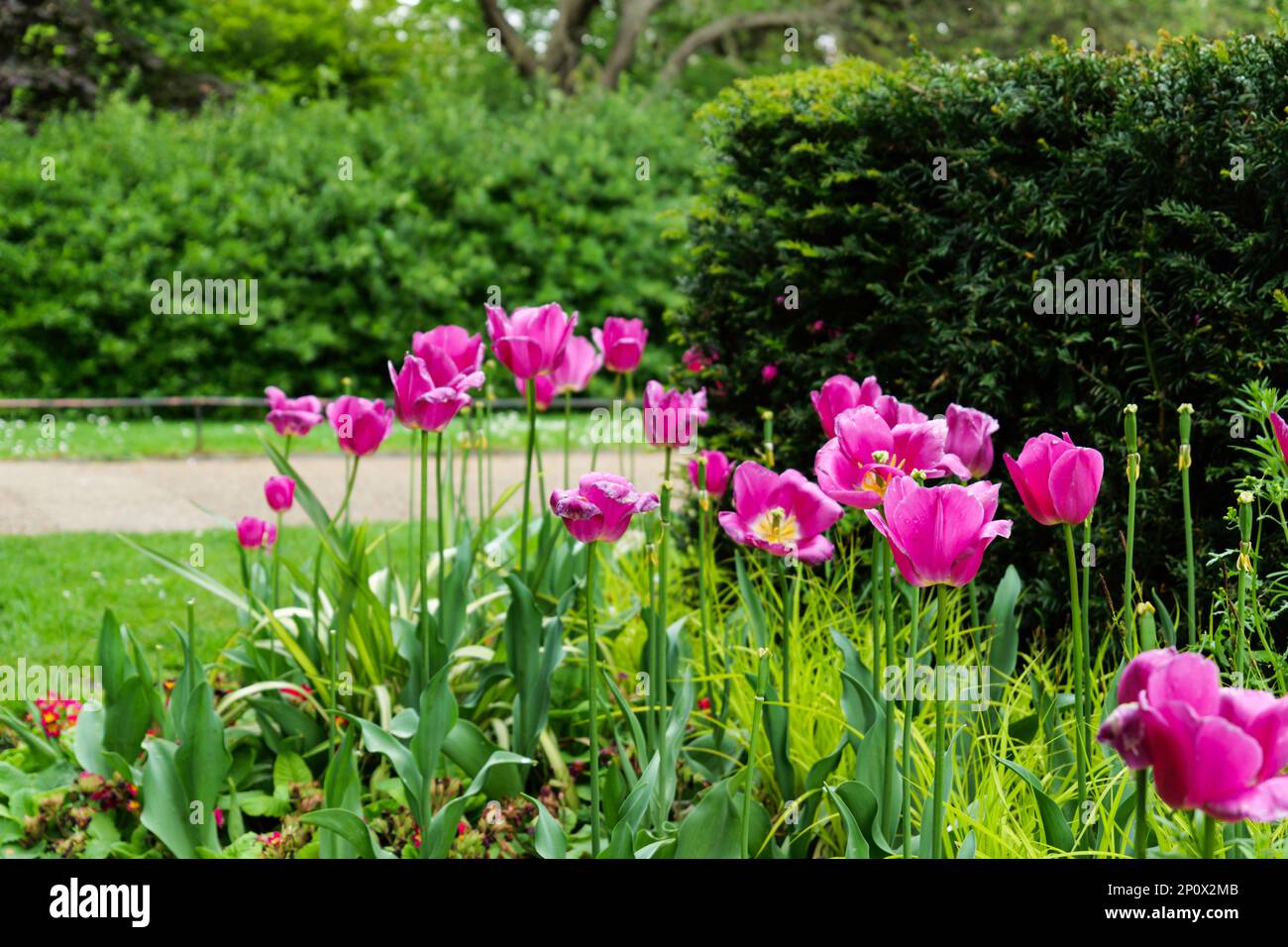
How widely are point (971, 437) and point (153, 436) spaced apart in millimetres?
8482

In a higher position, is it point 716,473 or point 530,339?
point 530,339

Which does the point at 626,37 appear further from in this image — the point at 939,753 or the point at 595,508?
the point at 939,753

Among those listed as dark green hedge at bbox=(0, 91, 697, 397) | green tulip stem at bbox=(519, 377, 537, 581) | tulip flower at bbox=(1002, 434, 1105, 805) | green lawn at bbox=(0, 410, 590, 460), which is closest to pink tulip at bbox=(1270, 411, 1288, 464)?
tulip flower at bbox=(1002, 434, 1105, 805)

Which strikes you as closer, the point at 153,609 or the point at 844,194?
the point at 844,194

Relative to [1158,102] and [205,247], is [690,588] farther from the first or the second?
[205,247]

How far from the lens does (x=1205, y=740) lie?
118 cm

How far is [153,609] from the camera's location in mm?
4957

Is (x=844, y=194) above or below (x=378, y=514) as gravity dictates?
above

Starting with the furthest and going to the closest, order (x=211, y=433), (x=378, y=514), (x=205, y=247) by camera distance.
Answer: (x=205, y=247) → (x=211, y=433) → (x=378, y=514)

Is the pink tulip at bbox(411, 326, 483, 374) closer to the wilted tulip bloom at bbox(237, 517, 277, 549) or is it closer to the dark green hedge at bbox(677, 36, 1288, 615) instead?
the wilted tulip bloom at bbox(237, 517, 277, 549)

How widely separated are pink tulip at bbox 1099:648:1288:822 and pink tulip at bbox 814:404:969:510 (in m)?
0.69

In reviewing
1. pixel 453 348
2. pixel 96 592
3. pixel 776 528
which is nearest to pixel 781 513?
pixel 776 528

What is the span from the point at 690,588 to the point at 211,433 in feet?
22.4
